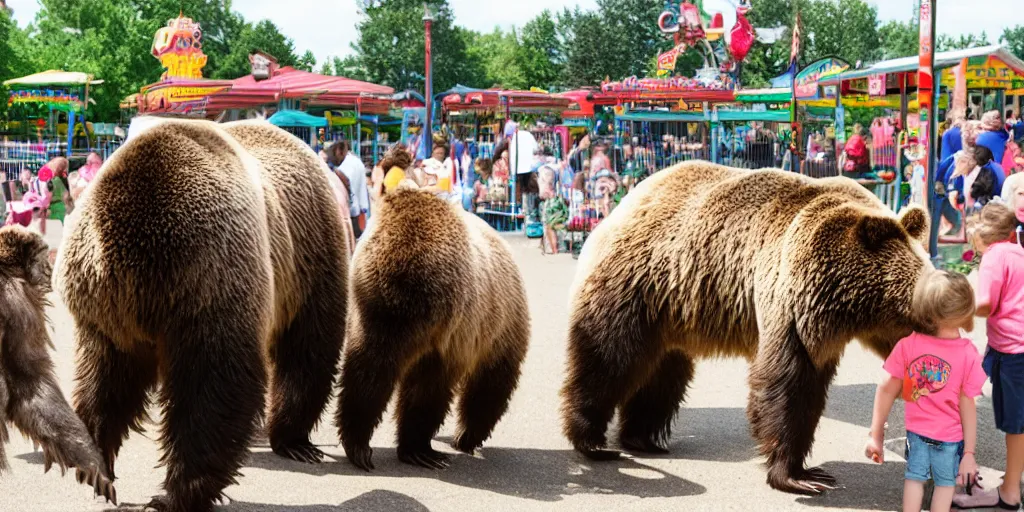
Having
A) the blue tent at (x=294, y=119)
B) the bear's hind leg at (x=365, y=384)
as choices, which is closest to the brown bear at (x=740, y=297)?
the bear's hind leg at (x=365, y=384)

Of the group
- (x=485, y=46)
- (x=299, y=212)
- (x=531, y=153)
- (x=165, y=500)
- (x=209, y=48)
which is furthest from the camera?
(x=485, y=46)

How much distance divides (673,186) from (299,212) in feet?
6.59

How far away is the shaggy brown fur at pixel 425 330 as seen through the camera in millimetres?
5305

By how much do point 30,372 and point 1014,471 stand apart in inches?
162

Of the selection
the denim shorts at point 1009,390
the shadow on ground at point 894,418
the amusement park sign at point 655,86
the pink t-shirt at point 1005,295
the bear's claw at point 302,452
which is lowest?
the shadow on ground at point 894,418

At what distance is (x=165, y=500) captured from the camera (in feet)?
14.7

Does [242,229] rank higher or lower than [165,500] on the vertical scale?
higher

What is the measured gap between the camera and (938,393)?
14.7 ft

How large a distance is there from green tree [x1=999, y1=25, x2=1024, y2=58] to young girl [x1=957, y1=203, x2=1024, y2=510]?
8338cm

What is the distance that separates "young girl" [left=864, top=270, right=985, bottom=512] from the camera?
4465 millimetres

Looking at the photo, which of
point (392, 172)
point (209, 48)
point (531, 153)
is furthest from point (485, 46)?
point (392, 172)

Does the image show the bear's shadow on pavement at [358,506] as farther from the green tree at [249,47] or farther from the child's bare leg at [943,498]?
the green tree at [249,47]

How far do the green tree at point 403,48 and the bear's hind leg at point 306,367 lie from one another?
64590mm

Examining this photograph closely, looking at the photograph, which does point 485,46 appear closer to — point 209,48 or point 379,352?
point 209,48
